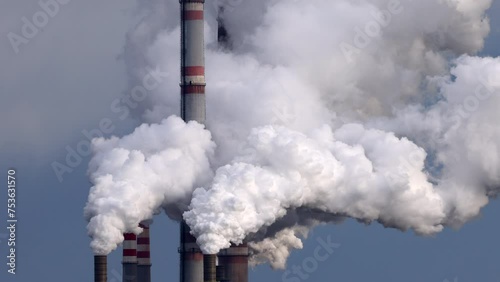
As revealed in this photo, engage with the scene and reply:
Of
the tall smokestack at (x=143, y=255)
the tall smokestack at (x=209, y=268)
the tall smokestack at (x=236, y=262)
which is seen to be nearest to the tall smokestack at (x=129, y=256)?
the tall smokestack at (x=143, y=255)

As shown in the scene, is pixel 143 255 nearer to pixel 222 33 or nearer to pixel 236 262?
pixel 236 262

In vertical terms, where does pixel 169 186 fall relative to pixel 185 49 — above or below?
below

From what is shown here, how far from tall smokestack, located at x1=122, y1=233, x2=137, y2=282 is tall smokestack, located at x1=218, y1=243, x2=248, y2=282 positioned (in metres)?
14.9

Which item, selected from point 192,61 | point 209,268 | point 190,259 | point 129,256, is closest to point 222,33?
point 192,61

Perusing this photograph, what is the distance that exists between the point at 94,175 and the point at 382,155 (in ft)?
66.8

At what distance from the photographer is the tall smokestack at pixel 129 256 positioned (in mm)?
170750

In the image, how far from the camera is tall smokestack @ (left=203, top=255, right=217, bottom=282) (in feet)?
447

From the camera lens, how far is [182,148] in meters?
140

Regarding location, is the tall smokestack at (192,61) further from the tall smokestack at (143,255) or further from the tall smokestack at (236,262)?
the tall smokestack at (143,255)

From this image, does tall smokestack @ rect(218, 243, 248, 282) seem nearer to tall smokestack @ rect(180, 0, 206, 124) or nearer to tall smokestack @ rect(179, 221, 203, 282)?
tall smokestack @ rect(179, 221, 203, 282)

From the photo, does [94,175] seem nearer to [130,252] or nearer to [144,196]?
[144,196]

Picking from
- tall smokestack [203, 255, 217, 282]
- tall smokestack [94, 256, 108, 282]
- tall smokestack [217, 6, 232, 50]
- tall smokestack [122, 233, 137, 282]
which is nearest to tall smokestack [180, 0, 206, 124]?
tall smokestack [217, 6, 232, 50]

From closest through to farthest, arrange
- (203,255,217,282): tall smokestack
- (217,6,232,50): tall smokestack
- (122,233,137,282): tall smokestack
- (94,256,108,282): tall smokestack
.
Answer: (94,256,108,282): tall smokestack, (203,255,217,282): tall smokestack, (217,6,232,50): tall smokestack, (122,233,137,282): tall smokestack

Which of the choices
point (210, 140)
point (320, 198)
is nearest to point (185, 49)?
point (210, 140)
